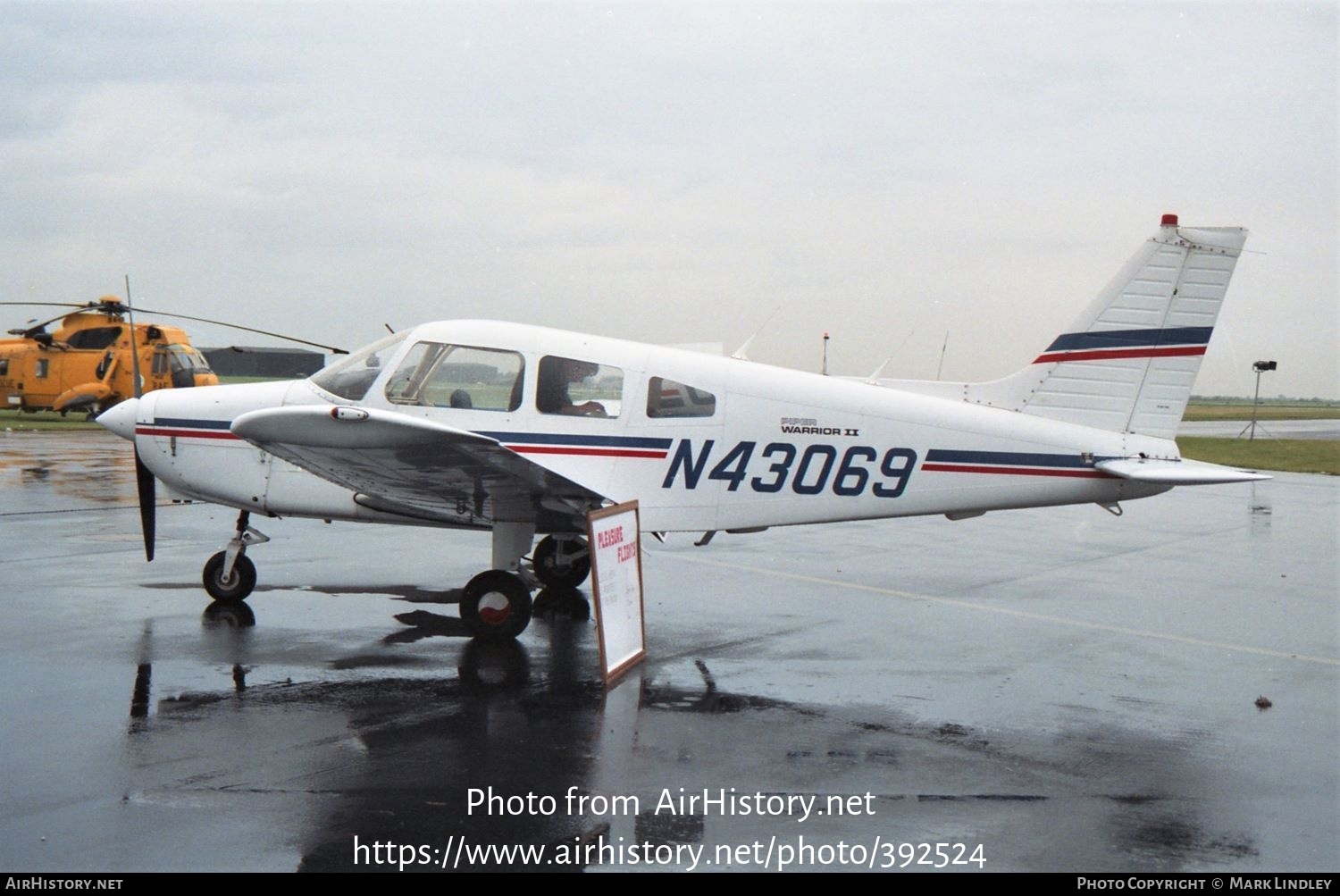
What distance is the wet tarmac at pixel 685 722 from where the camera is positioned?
4.89 meters

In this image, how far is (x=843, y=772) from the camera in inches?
229

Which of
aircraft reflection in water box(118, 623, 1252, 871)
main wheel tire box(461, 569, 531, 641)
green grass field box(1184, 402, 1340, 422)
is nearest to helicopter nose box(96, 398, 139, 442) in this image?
aircraft reflection in water box(118, 623, 1252, 871)

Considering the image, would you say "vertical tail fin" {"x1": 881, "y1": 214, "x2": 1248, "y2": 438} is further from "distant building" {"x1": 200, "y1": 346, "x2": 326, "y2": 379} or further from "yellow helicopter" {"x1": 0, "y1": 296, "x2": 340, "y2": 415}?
"distant building" {"x1": 200, "y1": 346, "x2": 326, "y2": 379}

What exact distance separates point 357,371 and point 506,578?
2117 millimetres

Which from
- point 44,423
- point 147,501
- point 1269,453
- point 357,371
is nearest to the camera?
point 357,371

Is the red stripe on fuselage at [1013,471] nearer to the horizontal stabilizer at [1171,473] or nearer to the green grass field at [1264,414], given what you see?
the horizontal stabilizer at [1171,473]

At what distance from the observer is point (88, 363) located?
3300 centimetres

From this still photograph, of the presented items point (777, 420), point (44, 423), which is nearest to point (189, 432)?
point (777, 420)

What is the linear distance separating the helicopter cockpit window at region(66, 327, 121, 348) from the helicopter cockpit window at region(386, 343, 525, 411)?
2812 centimetres

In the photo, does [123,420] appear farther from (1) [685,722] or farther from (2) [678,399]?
(1) [685,722]

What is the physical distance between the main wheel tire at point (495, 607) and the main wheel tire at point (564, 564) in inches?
68.8

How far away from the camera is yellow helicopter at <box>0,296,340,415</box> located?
104 feet

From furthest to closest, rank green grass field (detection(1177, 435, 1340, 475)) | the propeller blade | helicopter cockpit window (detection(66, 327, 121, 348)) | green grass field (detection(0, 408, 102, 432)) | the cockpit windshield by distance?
green grass field (detection(0, 408, 102, 432)) < helicopter cockpit window (detection(66, 327, 121, 348)) < the cockpit windshield < green grass field (detection(1177, 435, 1340, 475)) < the propeller blade
